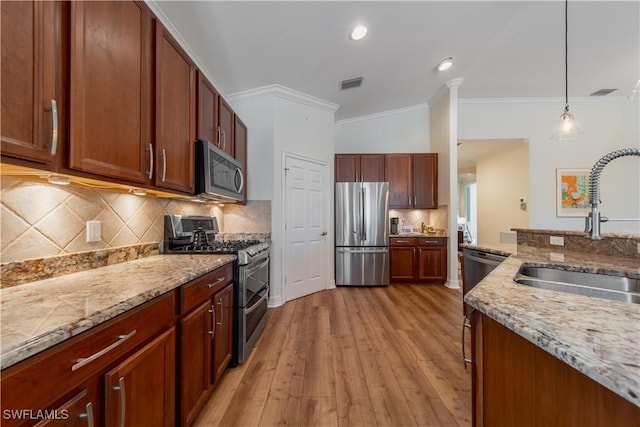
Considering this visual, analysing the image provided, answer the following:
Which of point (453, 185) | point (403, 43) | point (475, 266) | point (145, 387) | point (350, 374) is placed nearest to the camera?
point (145, 387)

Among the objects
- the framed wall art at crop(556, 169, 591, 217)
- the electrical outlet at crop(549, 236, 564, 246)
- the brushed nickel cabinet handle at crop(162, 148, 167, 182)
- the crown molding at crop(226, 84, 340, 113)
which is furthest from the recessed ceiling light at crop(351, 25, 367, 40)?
the framed wall art at crop(556, 169, 591, 217)

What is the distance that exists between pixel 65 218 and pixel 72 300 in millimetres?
654

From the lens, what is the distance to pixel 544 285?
112cm

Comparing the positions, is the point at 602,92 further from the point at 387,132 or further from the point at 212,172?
the point at 212,172

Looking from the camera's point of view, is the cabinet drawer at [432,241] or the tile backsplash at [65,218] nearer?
the tile backsplash at [65,218]

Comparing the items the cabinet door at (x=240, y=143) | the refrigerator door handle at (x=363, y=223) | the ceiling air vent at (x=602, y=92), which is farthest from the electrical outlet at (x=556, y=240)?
the ceiling air vent at (x=602, y=92)

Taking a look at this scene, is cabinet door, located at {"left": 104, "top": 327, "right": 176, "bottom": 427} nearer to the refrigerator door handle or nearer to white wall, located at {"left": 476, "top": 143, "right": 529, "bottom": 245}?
the refrigerator door handle

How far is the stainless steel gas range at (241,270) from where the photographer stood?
186 centimetres

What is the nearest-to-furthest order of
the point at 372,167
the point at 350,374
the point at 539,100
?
the point at 350,374 < the point at 372,167 < the point at 539,100

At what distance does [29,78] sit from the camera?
0.81 meters

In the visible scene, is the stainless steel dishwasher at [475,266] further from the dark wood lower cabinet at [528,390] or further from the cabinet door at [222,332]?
the cabinet door at [222,332]

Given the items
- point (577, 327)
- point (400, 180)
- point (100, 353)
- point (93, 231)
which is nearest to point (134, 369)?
point (100, 353)

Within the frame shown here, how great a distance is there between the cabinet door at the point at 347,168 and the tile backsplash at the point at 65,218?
2892 mm

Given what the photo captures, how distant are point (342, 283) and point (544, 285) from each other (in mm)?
3054
